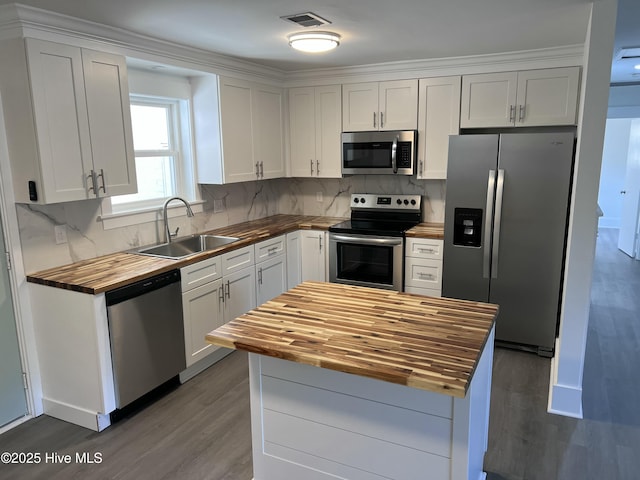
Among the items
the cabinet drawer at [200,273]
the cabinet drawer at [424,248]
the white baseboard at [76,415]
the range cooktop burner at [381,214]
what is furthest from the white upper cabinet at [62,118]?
the cabinet drawer at [424,248]

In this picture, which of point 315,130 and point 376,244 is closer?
point 376,244

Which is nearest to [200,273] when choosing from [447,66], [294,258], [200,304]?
[200,304]

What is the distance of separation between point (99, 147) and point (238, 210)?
71.9 inches

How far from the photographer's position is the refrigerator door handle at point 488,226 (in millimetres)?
3502

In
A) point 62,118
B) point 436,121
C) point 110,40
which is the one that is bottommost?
point 62,118

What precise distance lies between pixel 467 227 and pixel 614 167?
6968 millimetres

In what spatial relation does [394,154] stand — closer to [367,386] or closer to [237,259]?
[237,259]

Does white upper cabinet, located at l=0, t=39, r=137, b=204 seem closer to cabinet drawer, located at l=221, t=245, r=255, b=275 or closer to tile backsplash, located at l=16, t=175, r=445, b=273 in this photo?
tile backsplash, located at l=16, t=175, r=445, b=273

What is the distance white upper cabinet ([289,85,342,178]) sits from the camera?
4.49 m

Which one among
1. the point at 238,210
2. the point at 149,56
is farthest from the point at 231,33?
the point at 238,210

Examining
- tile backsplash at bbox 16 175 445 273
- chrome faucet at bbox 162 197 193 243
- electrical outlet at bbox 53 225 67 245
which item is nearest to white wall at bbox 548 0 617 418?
tile backsplash at bbox 16 175 445 273

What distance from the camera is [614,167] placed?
8844 mm

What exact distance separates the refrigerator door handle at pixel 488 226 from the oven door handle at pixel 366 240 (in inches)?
28.5

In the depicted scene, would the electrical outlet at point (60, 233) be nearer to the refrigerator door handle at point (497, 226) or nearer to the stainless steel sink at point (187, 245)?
the stainless steel sink at point (187, 245)
